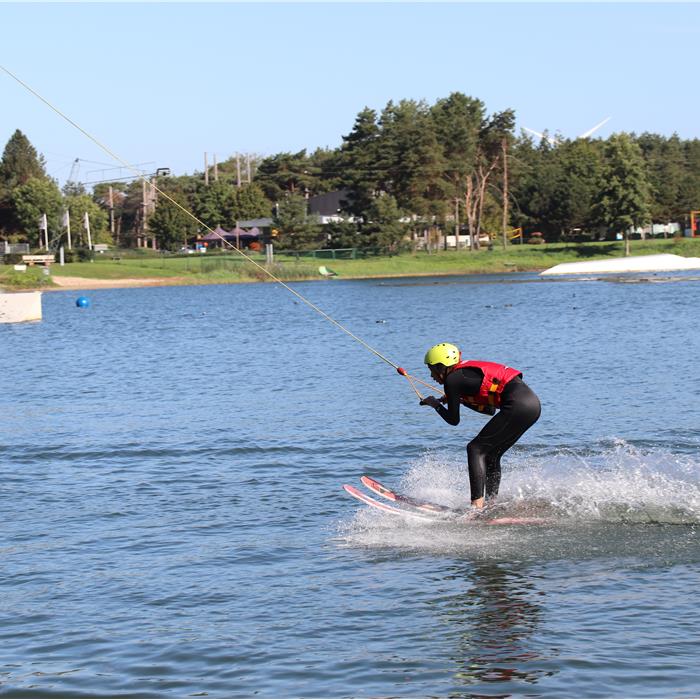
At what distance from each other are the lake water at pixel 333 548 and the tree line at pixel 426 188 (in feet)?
262

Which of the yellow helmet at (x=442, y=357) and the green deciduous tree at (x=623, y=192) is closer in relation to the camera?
the yellow helmet at (x=442, y=357)

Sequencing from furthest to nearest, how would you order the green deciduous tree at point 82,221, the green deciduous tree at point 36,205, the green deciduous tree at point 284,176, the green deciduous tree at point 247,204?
the green deciduous tree at point 284,176, the green deciduous tree at point 247,204, the green deciduous tree at point 82,221, the green deciduous tree at point 36,205

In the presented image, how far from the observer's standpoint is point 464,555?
37.1ft

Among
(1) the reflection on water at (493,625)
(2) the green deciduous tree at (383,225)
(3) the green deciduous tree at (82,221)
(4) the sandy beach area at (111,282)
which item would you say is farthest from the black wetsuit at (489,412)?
(3) the green deciduous tree at (82,221)

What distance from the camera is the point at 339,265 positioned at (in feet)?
343

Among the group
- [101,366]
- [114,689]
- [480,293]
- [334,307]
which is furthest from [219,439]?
[480,293]

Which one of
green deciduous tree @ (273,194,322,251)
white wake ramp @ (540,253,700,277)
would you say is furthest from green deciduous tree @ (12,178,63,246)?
white wake ramp @ (540,253,700,277)

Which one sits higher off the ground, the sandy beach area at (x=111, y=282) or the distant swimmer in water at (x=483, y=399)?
the sandy beach area at (x=111, y=282)

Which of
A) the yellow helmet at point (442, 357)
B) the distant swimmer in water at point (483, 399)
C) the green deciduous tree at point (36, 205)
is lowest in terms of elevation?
the distant swimmer in water at point (483, 399)

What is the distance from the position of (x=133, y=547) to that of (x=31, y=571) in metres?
1.19

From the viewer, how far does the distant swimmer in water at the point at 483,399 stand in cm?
1157

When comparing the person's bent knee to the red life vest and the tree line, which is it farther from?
the tree line

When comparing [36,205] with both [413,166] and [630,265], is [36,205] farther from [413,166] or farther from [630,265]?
[630,265]

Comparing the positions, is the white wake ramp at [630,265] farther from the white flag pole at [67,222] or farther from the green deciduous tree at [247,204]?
the white flag pole at [67,222]
